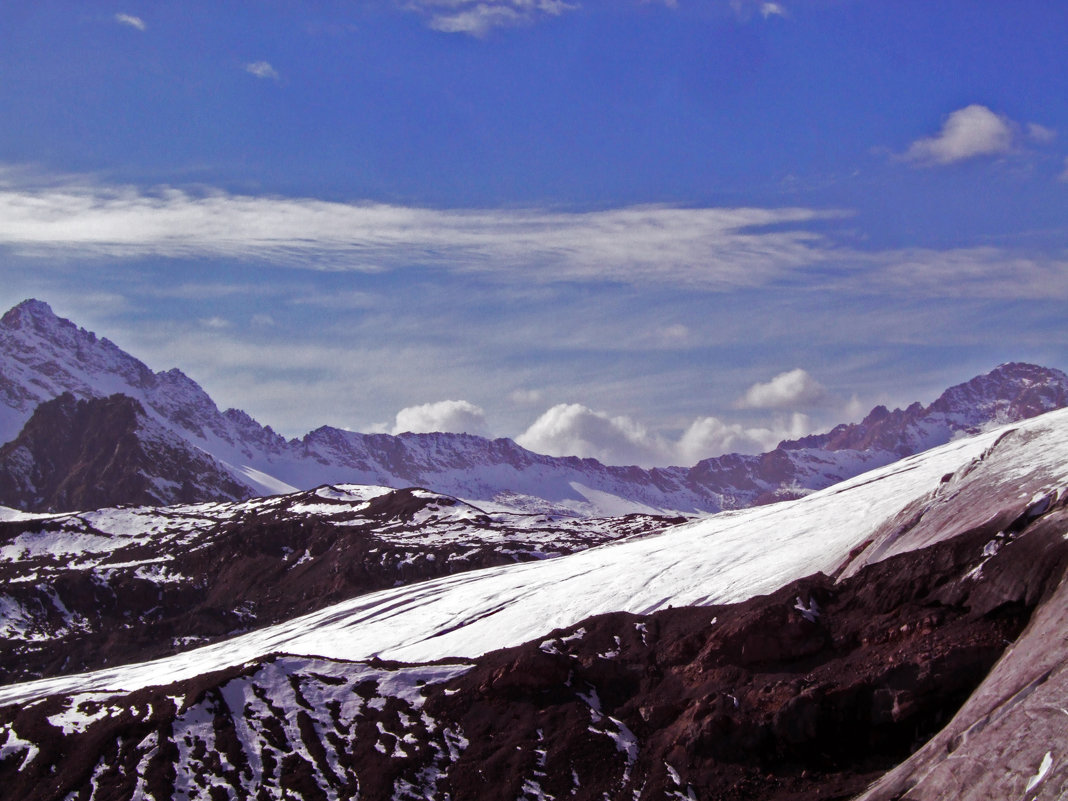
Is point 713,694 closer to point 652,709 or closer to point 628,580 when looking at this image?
point 652,709

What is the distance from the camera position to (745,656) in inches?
2346

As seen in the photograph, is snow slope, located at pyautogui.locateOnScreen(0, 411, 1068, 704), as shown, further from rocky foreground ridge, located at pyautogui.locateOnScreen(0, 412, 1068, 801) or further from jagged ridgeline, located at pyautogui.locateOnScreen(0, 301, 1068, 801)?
rocky foreground ridge, located at pyautogui.locateOnScreen(0, 412, 1068, 801)

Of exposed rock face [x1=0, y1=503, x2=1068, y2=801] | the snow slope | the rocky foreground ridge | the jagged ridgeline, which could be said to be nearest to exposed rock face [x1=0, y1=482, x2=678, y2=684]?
the snow slope

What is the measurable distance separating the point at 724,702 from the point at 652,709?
593 cm

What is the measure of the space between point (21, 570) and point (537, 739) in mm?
163746

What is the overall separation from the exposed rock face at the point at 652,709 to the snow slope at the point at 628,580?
9604mm

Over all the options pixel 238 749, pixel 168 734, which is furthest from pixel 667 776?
pixel 168 734

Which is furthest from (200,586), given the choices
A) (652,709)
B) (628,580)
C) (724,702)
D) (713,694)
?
(724,702)

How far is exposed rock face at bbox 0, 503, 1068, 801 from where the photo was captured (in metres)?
48.4

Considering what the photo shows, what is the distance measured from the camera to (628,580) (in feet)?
312

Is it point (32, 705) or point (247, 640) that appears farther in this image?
point (247, 640)

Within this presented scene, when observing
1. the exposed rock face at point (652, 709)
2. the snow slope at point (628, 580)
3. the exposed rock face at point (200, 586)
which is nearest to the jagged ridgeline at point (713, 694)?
the exposed rock face at point (652, 709)

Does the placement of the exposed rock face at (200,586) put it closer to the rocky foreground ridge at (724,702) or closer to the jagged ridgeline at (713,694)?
the jagged ridgeline at (713,694)

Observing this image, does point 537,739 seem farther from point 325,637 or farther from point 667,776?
point 325,637
